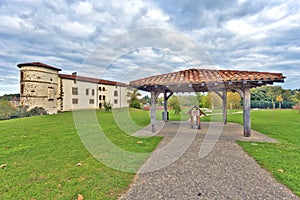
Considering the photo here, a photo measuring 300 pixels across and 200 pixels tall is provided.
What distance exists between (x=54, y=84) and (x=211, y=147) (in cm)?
2648

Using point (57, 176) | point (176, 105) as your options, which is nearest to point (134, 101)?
point (176, 105)

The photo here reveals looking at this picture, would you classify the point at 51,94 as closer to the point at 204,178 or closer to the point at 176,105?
the point at 176,105

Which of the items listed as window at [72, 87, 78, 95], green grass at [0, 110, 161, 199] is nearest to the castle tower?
window at [72, 87, 78, 95]

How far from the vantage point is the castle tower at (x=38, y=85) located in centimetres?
2286

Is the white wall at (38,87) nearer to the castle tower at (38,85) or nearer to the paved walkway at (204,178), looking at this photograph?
the castle tower at (38,85)

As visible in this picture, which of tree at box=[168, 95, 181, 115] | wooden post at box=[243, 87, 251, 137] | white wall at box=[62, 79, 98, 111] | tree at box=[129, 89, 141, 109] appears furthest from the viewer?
tree at box=[129, 89, 141, 109]

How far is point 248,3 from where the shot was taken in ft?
30.3

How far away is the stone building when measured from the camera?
23.0 meters

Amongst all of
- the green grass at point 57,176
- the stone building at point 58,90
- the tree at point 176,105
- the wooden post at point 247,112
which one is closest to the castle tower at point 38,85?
the stone building at point 58,90

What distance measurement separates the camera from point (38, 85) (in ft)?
76.7

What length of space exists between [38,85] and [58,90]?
286 centimetres

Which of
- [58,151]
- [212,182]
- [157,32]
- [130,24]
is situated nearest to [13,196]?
[58,151]

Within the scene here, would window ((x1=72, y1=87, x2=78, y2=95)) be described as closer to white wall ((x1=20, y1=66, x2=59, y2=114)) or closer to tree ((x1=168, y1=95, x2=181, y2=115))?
white wall ((x1=20, y1=66, x2=59, y2=114))

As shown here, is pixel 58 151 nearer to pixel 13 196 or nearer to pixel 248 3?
pixel 13 196
